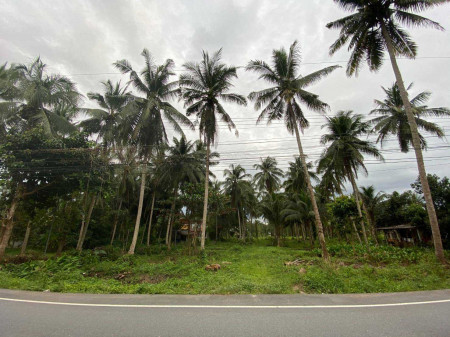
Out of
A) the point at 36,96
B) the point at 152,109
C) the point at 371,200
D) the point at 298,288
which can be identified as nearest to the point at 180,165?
the point at 152,109

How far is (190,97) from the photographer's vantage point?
16.6 meters

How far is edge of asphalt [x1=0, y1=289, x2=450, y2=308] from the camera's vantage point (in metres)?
5.73

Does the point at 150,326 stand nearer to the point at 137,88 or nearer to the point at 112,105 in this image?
the point at 137,88

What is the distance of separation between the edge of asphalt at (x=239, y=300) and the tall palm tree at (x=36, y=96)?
12094 mm

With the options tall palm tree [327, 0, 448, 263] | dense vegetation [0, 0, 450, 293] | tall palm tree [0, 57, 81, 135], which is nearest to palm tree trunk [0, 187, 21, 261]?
dense vegetation [0, 0, 450, 293]

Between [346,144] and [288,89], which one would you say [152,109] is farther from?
[346,144]

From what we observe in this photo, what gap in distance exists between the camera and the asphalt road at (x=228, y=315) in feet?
13.1

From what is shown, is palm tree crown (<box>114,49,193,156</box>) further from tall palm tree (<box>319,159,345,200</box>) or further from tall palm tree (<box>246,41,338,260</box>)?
tall palm tree (<box>319,159,345,200</box>)

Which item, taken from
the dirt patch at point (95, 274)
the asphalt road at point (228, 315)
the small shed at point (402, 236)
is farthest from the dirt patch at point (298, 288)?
the small shed at point (402, 236)

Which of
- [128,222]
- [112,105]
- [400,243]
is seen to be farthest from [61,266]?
[400,243]

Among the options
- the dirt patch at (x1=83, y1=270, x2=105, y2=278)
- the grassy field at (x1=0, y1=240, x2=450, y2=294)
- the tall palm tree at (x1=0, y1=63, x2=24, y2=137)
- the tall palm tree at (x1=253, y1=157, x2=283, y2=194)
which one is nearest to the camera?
the grassy field at (x1=0, y1=240, x2=450, y2=294)

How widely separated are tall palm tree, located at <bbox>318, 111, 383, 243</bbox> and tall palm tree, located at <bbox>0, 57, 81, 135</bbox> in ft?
75.7

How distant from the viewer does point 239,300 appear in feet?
20.3

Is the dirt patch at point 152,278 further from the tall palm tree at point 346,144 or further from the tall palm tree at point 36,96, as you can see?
the tall palm tree at point 346,144
